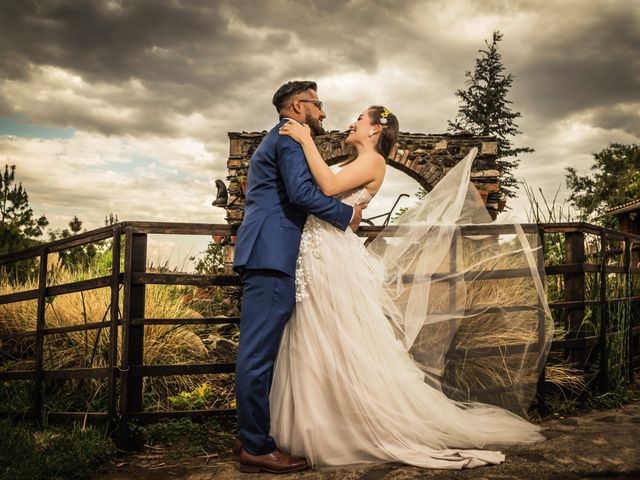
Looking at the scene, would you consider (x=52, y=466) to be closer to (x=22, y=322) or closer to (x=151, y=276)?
(x=151, y=276)

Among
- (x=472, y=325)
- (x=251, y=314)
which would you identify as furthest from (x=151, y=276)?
(x=472, y=325)

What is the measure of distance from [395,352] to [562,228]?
198 cm

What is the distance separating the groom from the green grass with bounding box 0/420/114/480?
0.91 metres

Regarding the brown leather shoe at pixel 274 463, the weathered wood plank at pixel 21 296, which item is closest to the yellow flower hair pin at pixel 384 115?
the brown leather shoe at pixel 274 463

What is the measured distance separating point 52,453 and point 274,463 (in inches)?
53.7

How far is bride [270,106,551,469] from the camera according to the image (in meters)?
2.74

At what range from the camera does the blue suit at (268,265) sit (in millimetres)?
2682

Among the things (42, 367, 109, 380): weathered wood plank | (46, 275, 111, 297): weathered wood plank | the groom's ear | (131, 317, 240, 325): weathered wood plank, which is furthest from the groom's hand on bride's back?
(42, 367, 109, 380): weathered wood plank

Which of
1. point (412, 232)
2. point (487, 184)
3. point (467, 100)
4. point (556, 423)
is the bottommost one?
point (556, 423)

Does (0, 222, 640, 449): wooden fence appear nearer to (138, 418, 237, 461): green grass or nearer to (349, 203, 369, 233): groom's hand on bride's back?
(138, 418, 237, 461): green grass


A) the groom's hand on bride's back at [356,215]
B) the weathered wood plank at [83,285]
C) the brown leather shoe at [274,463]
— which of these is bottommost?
the brown leather shoe at [274,463]

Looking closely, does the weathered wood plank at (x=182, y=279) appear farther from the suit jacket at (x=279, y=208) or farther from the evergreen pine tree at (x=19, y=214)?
the evergreen pine tree at (x=19, y=214)

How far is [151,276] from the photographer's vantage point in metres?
3.38

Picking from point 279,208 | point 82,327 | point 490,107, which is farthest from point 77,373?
point 490,107
